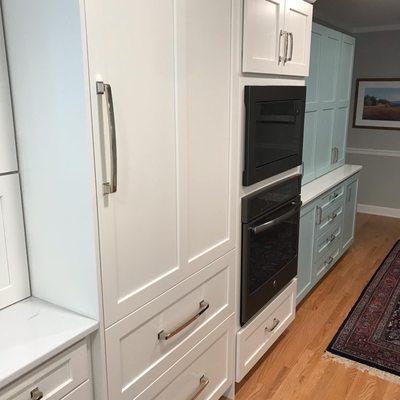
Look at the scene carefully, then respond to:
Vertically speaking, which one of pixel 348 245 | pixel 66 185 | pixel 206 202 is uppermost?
pixel 66 185

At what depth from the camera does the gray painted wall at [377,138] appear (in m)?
4.84

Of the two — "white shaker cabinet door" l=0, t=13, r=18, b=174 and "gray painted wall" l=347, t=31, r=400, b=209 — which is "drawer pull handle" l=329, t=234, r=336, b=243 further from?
"white shaker cabinet door" l=0, t=13, r=18, b=174

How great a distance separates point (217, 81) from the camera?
159 centimetres

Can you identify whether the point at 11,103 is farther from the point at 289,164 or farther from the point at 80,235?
the point at 289,164

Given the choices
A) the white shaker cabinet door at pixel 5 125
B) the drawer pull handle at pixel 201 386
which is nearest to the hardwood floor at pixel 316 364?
the drawer pull handle at pixel 201 386

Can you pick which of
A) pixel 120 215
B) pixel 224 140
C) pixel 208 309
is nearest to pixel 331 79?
pixel 224 140

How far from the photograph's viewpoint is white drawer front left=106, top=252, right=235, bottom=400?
4.46ft

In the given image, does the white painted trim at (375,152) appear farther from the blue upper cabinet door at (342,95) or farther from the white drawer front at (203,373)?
the white drawer front at (203,373)

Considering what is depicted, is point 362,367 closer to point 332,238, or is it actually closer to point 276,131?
point 332,238

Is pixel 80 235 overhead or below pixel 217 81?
below

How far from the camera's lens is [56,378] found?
3.93ft

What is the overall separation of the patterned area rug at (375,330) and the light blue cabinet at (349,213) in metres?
0.47

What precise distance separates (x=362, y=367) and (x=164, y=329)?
1.46 m

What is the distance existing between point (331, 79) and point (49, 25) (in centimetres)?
266
